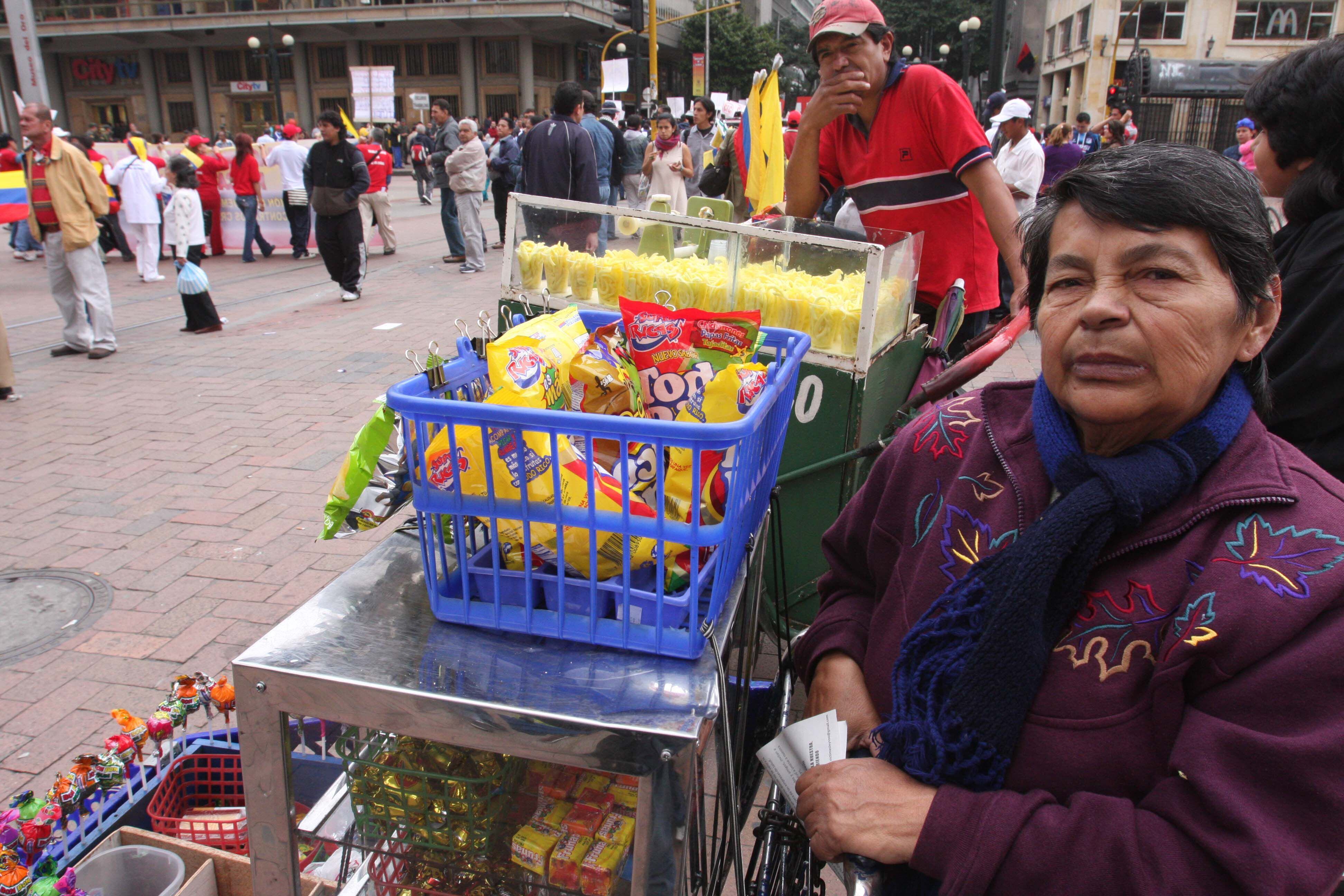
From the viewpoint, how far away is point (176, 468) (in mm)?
4977

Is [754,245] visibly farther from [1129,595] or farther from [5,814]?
[5,814]

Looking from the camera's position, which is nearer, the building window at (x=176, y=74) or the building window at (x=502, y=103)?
the building window at (x=502, y=103)

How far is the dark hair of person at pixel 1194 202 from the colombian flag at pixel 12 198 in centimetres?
1322

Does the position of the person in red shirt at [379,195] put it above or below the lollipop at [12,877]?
above

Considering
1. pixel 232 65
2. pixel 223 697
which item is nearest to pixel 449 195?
pixel 223 697

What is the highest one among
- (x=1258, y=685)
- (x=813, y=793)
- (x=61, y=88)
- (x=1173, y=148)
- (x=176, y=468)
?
(x=61, y=88)

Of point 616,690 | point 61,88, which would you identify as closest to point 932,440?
point 616,690

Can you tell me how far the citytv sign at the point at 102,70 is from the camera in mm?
47125

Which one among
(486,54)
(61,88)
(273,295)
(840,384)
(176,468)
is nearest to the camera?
(840,384)

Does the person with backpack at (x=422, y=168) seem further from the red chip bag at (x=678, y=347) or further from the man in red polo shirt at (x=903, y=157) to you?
the red chip bag at (x=678, y=347)

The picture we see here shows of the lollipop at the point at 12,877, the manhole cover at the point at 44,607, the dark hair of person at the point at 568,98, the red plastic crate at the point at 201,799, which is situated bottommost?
the manhole cover at the point at 44,607

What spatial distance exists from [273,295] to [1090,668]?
10.5 metres

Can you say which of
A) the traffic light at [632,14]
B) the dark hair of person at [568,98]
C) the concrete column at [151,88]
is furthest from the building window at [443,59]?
the dark hair of person at [568,98]

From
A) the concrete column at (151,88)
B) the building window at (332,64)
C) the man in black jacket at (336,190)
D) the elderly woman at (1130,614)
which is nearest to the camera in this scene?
the elderly woman at (1130,614)
